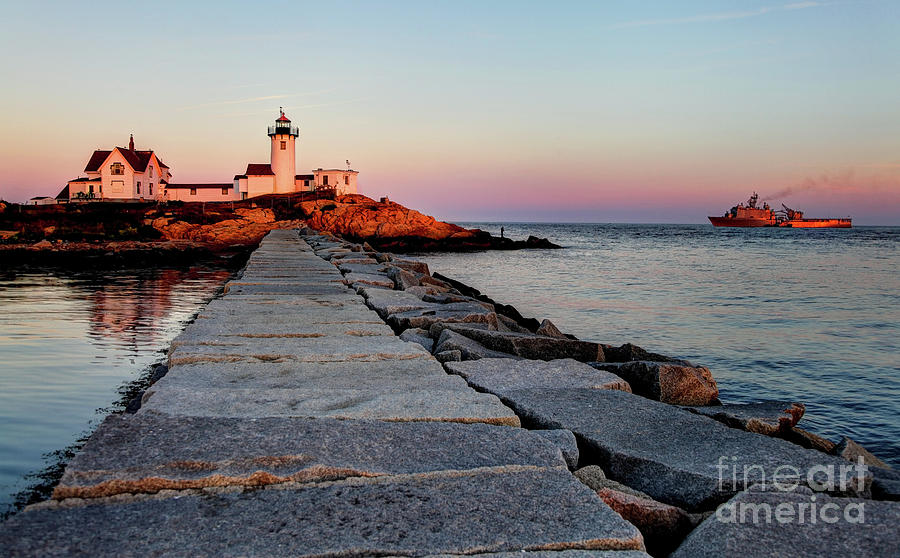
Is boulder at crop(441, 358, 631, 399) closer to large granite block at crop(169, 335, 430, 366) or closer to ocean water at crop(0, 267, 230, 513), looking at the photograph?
large granite block at crop(169, 335, 430, 366)

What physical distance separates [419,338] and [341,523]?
2.89 meters

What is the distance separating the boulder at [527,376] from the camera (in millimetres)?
3000

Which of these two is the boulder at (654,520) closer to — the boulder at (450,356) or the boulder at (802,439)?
the boulder at (802,439)

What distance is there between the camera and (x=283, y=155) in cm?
5088

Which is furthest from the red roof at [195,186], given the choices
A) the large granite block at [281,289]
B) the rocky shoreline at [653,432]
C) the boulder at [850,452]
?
the boulder at [850,452]

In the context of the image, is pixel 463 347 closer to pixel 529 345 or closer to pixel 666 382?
pixel 529 345

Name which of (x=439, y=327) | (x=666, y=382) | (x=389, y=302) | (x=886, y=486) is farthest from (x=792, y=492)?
(x=389, y=302)

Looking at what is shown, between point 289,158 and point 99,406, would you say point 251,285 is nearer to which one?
point 99,406

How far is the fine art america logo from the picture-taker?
1.71 metres

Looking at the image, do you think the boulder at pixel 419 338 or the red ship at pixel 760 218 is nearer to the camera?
the boulder at pixel 419 338

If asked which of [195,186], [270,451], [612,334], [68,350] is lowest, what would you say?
Answer: [612,334]

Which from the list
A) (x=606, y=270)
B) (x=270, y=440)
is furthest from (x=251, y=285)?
(x=606, y=270)

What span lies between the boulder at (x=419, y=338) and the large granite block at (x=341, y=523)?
96.1 inches

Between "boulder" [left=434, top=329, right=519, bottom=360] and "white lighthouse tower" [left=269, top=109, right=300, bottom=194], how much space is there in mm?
48977
